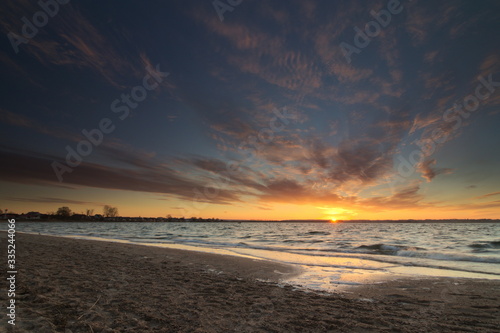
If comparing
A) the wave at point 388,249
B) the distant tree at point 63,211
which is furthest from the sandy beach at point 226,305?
the distant tree at point 63,211

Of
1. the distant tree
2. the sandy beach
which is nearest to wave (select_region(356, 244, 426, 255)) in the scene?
the sandy beach

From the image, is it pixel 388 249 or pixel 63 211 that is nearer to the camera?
pixel 388 249

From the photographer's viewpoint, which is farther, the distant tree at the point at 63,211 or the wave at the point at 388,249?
the distant tree at the point at 63,211

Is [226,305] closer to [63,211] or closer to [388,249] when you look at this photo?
[388,249]

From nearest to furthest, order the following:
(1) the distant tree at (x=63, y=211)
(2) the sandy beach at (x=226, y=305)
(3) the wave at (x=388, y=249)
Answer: (2) the sandy beach at (x=226, y=305) → (3) the wave at (x=388, y=249) → (1) the distant tree at (x=63, y=211)

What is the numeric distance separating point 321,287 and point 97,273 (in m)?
8.07

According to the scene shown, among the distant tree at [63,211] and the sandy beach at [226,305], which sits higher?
the sandy beach at [226,305]

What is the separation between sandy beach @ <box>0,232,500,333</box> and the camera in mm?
4711

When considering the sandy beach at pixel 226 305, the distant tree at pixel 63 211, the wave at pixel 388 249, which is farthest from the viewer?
the distant tree at pixel 63 211

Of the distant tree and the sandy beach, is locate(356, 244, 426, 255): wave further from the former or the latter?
the distant tree

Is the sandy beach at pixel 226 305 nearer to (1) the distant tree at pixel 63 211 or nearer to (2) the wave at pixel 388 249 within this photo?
(2) the wave at pixel 388 249

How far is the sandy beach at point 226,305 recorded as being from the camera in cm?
471

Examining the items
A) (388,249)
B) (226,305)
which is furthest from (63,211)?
(226,305)

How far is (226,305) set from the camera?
605 cm
